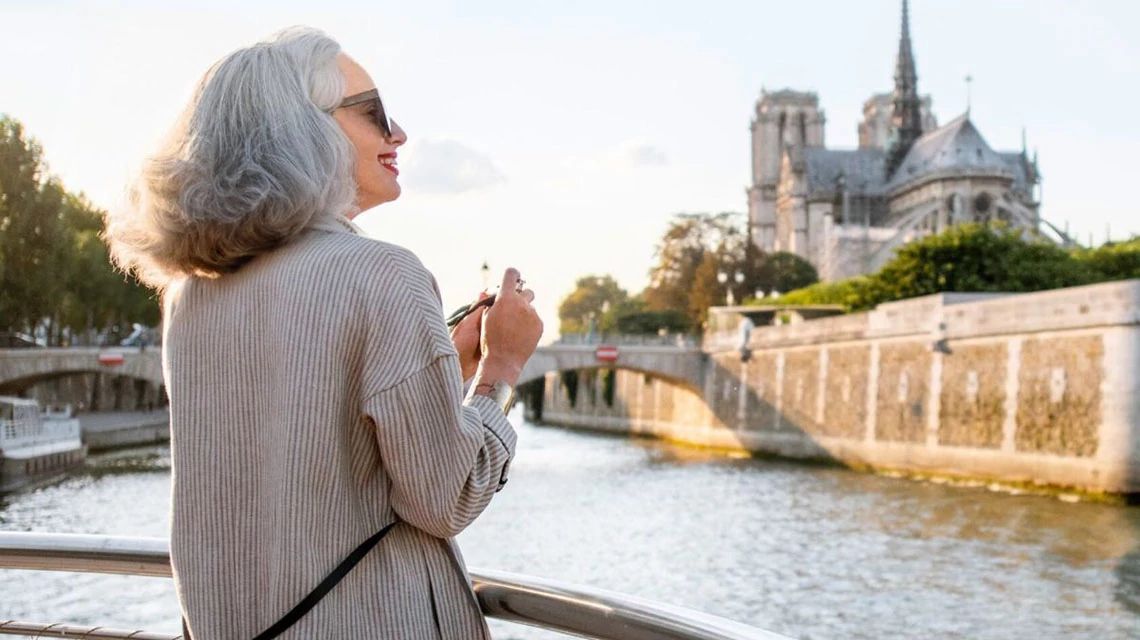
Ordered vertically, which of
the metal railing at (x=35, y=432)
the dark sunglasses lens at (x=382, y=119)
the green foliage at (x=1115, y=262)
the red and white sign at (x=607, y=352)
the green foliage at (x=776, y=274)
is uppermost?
the green foliage at (x=776, y=274)

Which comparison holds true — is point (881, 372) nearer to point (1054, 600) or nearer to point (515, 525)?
point (515, 525)

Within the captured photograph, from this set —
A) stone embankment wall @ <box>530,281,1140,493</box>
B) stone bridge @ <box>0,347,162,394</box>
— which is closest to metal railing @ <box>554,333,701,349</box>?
stone embankment wall @ <box>530,281,1140,493</box>

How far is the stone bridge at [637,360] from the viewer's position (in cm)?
3694

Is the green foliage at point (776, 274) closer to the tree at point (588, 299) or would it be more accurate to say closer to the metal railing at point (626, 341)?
the metal railing at point (626, 341)

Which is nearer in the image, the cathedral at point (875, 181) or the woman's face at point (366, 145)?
the woman's face at point (366, 145)

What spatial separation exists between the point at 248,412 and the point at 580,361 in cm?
3580

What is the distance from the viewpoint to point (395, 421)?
1452mm

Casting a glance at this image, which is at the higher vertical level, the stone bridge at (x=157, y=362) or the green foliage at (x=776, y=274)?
the green foliage at (x=776, y=274)

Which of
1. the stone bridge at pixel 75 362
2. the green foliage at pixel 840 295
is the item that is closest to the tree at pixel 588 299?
the green foliage at pixel 840 295

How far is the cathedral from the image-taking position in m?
55.2

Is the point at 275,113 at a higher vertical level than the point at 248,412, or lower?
higher

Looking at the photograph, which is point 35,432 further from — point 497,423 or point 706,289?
point 706,289

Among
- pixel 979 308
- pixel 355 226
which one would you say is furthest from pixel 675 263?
pixel 355 226

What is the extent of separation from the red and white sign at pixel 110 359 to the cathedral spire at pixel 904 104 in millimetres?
46619
